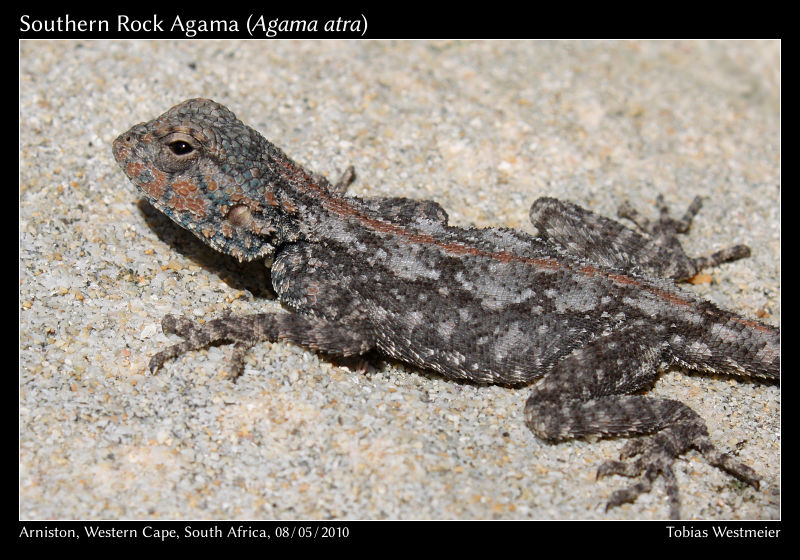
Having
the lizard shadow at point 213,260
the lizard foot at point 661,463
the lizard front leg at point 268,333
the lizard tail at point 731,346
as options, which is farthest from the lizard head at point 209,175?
the lizard tail at point 731,346

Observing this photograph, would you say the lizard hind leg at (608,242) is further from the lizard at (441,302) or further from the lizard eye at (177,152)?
the lizard eye at (177,152)

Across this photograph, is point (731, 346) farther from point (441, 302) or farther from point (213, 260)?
point (213, 260)

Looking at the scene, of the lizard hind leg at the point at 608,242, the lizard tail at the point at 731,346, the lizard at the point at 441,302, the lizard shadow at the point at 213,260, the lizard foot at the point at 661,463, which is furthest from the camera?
the lizard hind leg at the point at 608,242

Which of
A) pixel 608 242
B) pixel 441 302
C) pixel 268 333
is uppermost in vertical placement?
pixel 608 242

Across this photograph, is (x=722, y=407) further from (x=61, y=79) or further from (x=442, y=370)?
(x=61, y=79)

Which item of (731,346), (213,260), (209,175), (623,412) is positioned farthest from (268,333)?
(731,346)

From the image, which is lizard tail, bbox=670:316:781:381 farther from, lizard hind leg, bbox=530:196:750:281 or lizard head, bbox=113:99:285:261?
lizard head, bbox=113:99:285:261
